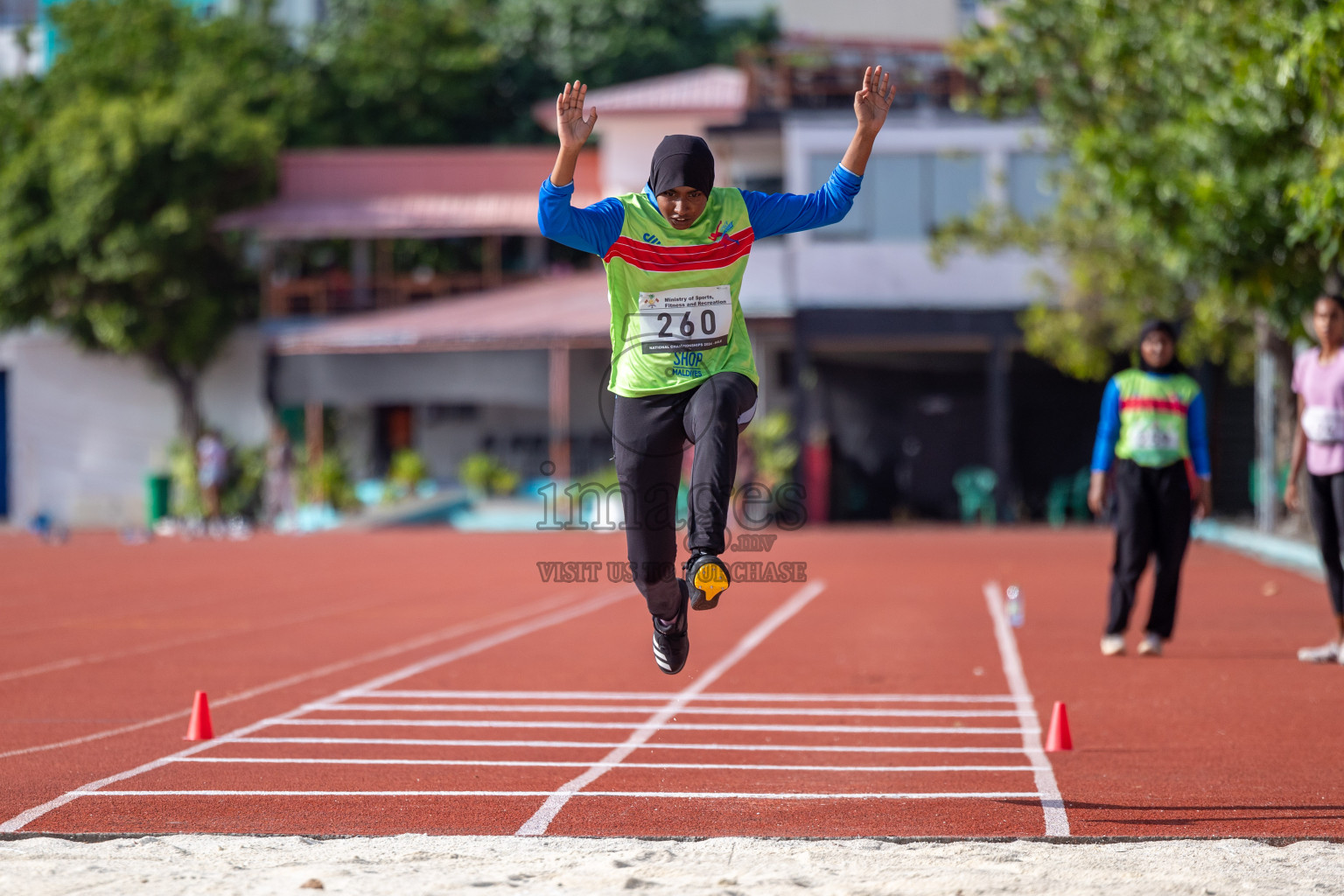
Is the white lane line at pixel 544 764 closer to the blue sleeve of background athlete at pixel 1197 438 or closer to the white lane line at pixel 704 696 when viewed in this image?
the white lane line at pixel 704 696

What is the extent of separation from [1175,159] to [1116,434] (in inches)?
345

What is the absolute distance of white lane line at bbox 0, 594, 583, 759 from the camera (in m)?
7.93

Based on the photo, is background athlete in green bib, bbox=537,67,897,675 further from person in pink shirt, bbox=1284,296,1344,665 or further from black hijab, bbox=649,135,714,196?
person in pink shirt, bbox=1284,296,1344,665

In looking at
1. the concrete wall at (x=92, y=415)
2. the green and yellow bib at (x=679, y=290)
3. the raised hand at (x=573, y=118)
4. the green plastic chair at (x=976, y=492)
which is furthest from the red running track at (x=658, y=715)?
the concrete wall at (x=92, y=415)

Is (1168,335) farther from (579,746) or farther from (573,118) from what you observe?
(573,118)

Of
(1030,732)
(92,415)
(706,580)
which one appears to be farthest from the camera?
(92,415)

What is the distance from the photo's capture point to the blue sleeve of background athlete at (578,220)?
19.9ft

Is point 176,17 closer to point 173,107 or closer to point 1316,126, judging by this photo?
point 173,107

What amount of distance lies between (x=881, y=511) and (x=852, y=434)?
1.65m

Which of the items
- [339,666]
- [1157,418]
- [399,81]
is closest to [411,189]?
[399,81]

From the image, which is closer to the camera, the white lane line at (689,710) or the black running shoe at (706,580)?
the black running shoe at (706,580)

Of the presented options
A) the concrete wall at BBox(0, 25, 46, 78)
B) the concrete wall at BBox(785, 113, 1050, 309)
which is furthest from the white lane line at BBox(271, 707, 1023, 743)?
the concrete wall at BBox(0, 25, 46, 78)

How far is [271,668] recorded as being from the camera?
11078 millimetres

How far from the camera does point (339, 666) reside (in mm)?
11250
